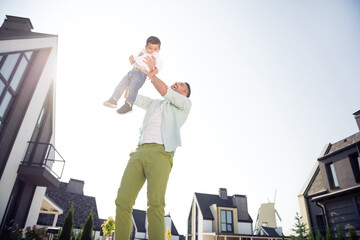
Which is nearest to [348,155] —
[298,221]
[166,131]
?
[298,221]

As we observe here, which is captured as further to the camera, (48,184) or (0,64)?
(48,184)

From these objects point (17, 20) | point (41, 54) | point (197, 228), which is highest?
point (17, 20)

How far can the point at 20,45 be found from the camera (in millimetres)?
8711

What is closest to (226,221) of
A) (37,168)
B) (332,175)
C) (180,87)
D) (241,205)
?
(241,205)

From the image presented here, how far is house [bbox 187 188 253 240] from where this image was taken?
25.9 meters

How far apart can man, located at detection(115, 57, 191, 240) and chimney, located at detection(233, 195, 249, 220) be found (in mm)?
29201

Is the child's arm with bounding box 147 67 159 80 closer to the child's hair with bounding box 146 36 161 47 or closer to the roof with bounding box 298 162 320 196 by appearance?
the child's hair with bounding box 146 36 161 47

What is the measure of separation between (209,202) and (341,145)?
19.5m

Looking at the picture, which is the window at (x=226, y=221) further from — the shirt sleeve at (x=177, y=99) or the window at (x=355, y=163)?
the shirt sleeve at (x=177, y=99)

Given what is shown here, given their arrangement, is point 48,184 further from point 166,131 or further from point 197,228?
point 197,228

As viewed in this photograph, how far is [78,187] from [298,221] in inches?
875

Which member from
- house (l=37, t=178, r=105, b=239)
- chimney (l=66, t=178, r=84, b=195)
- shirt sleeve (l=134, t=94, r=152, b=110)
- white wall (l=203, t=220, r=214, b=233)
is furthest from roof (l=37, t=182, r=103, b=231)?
shirt sleeve (l=134, t=94, r=152, b=110)

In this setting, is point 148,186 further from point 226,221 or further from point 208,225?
point 208,225

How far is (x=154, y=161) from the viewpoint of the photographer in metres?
2.35
